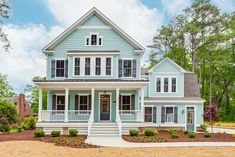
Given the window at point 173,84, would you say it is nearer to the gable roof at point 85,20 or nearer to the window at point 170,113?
the window at point 170,113

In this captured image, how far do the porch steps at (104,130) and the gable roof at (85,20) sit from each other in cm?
659

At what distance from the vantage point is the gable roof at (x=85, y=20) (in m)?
28.9

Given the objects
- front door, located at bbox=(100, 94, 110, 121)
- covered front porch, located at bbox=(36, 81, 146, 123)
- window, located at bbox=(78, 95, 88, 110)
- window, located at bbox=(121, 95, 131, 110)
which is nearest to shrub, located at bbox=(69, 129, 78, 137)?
covered front porch, located at bbox=(36, 81, 146, 123)

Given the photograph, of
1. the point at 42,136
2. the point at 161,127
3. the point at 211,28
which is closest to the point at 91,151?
the point at 42,136

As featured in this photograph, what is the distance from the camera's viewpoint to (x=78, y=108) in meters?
29.2

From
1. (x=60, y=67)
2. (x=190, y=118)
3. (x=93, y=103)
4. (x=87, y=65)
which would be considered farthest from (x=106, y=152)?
(x=190, y=118)

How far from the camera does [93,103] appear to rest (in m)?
27.9

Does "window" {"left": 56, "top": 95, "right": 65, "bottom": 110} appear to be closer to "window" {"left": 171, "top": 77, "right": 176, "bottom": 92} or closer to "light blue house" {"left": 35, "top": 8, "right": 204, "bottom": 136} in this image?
"light blue house" {"left": 35, "top": 8, "right": 204, "bottom": 136}

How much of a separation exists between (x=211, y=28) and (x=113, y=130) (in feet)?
92.1

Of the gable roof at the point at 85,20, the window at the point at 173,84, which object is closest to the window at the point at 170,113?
the window at the point at 173,84

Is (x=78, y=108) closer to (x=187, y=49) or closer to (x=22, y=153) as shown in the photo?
(x=22, y=153)

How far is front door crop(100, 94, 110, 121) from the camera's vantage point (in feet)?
96.0

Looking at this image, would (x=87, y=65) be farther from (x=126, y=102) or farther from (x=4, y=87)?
(x=4, y=87)

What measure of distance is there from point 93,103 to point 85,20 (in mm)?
6788
